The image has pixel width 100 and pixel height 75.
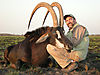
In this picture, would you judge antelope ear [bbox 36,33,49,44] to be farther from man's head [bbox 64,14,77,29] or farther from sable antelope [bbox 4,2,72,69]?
man's head [bbox 64,14,77,29]

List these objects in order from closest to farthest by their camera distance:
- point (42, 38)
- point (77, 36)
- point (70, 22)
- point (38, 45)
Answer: point (77, 36) < point (42, 38) < point (38, 45) < point (70, 22)

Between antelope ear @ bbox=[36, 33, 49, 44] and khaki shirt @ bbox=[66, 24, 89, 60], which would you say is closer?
khaki shirt @ bbox=[66, 24, 89, 60]

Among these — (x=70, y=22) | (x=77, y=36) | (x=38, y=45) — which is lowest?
(x=38, y=45)

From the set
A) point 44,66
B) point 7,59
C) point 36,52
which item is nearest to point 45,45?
point 36,52

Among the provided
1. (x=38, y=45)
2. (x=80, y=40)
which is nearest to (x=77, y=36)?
(x=80, y=40)

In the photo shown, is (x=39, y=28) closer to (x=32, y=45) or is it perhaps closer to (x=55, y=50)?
(x=32, y=45)

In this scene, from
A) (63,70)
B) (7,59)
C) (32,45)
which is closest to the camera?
(63,70)

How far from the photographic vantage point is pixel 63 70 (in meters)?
3.98

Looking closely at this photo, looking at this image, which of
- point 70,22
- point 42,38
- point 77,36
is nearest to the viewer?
point 77,36

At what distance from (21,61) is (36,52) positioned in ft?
1.74

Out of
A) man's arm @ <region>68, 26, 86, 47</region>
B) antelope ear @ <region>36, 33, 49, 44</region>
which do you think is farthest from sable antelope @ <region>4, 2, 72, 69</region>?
man's arm @ <region>68, 26, 86, 47</region>

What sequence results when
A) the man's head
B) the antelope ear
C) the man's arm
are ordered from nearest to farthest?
the man's arm, the antelope ear, the man's head

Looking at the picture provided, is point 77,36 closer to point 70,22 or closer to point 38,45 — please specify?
point 70,22

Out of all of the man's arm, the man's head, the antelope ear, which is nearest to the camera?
the man's arm
